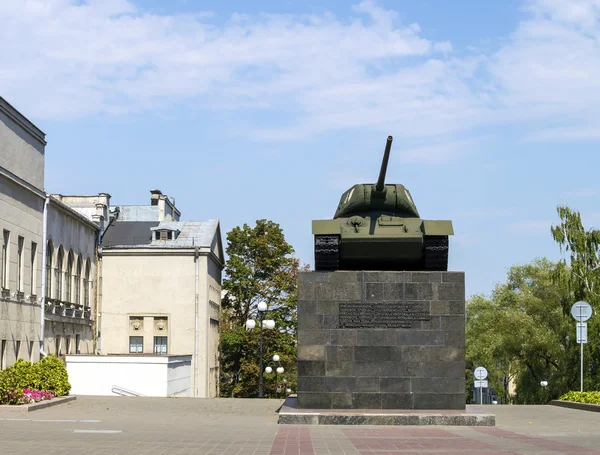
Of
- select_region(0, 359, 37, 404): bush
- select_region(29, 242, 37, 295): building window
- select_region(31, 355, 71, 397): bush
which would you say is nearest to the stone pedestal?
select_region(0, 359, 37, 404): bush

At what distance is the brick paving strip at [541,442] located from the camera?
12992 millimetres

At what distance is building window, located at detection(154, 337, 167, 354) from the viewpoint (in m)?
53.0

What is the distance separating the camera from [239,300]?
56531 millimetres

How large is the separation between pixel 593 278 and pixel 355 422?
31.0 meters

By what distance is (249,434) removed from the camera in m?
15.4

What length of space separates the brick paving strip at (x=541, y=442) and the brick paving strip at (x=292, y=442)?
310 centimetres

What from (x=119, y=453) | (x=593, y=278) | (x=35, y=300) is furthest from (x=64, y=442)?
(x=593, y=278)

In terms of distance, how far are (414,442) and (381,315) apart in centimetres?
522

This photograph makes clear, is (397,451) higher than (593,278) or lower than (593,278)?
lower

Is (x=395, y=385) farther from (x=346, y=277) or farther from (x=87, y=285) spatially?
(x=87, y=285)

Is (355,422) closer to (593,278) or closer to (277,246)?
(593,278)

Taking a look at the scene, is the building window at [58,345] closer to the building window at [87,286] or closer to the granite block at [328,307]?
the building window at [87,286]

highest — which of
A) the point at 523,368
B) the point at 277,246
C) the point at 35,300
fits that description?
the point at 277,246

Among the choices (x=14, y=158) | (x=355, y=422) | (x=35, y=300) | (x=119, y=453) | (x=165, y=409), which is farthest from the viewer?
(x=35, y=300)
